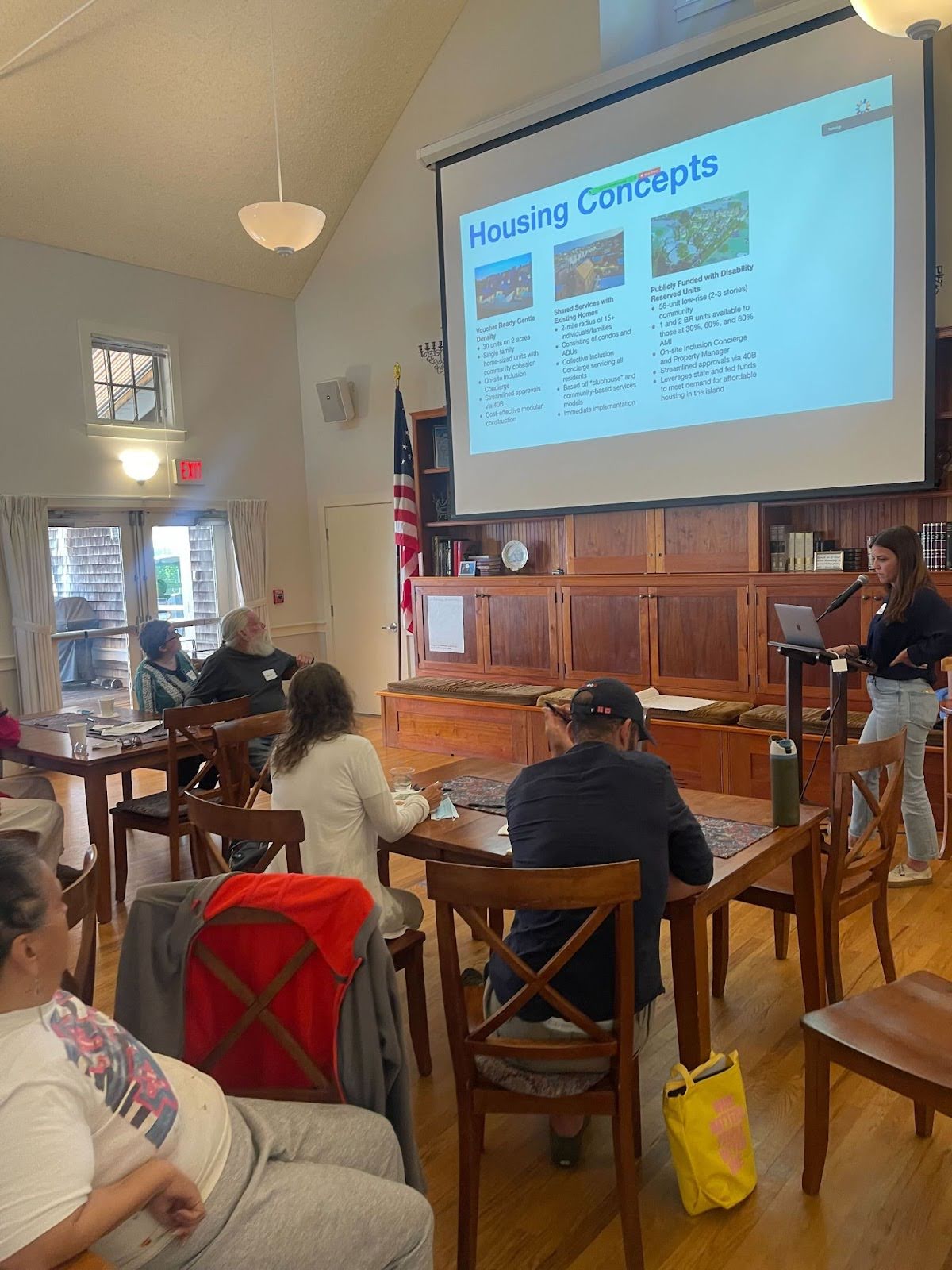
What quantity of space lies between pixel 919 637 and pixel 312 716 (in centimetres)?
250

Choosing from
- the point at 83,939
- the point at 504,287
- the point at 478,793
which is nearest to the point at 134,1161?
the point at 83,939

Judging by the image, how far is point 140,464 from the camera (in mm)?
7250

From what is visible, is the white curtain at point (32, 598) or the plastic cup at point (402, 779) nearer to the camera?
the plastic cup at point (402, 779)

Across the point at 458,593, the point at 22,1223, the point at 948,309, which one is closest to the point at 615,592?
the point at 458,593

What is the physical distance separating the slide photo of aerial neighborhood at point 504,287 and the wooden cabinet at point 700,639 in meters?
2.24

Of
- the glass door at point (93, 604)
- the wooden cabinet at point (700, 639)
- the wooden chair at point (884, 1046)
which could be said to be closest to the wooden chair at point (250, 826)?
the wooden chair at point (884, 1046)

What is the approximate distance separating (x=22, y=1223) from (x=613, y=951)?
3.86 ft

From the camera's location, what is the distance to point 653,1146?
2240 millimetres

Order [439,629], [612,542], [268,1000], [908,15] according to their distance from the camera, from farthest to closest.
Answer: [439,629], [612,542], [908,15], [268,1000]

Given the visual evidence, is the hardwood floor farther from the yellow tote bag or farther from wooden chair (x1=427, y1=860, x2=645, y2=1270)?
wooden chair (x1=427, y1=860, x2=645, y2=1270)

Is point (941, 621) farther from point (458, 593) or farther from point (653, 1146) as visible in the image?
point (458, 593)

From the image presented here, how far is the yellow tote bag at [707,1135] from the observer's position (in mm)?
1979

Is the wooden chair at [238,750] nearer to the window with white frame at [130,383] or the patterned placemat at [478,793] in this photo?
the patterned placemat at [478,793]

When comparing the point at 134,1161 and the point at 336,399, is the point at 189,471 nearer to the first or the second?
the point at 336,399
